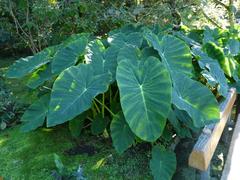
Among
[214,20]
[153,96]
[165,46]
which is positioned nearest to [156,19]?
[214,20]

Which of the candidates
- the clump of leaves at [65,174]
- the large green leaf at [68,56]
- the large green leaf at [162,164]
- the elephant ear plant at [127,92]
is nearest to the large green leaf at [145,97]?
the elephant ear plant at [127,92]

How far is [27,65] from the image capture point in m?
2.94

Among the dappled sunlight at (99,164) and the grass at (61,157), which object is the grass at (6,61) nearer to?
the grass at (61,157)

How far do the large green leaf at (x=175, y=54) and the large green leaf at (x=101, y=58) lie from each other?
0.31 metres

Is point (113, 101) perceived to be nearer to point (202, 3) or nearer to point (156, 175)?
point (156, 175)

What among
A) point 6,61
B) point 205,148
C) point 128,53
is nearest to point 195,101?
point 205,148

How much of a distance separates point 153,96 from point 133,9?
8.98 feet

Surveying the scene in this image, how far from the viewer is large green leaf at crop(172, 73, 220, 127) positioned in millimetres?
2115

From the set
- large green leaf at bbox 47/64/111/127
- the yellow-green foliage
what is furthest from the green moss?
the yellow-green foliage

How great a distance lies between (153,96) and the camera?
6.93 ft

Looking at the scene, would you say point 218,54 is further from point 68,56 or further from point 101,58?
point 68,56

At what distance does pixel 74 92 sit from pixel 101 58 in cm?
45

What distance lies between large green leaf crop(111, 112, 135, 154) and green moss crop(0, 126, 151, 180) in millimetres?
213

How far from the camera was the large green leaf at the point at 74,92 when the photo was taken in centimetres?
219
